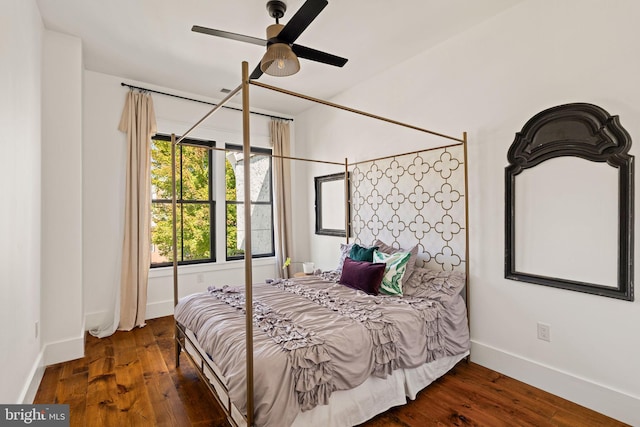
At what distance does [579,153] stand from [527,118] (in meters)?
0.45

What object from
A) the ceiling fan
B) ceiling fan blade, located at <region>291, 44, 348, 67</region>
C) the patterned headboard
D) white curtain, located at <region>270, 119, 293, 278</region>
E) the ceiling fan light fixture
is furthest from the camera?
white curtain, located at <region>270, 119, 293, 278</region>

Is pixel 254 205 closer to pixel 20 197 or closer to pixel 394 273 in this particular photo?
pixel 394 273

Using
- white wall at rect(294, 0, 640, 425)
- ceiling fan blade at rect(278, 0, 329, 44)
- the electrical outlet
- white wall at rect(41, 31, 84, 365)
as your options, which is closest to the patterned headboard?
white wall at rect(294, 0, 640, 425)

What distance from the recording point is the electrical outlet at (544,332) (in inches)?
92.4

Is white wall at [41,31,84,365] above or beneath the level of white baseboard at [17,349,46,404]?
above

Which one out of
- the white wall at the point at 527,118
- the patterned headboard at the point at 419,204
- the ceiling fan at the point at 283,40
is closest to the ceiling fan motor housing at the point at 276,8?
the ceiling fan at the point at 283,40

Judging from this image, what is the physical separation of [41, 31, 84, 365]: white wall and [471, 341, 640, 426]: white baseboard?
3.64 meters

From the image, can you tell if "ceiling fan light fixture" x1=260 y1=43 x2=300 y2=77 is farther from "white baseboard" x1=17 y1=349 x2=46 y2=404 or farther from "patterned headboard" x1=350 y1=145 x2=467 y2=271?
"white baseboard" x1=17 y1=349 x2=46 y2=404

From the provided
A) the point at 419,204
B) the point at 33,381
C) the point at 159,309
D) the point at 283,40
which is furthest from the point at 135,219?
the point at 419,204

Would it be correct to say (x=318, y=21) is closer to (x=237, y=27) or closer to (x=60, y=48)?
(x=237, y=27)

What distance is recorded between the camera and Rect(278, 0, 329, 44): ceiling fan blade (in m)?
1.79

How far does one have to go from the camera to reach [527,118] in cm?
245

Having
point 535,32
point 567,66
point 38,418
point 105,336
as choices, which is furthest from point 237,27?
point 105,336

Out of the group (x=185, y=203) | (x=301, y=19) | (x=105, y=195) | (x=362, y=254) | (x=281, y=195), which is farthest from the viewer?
(x=281, y=195)
